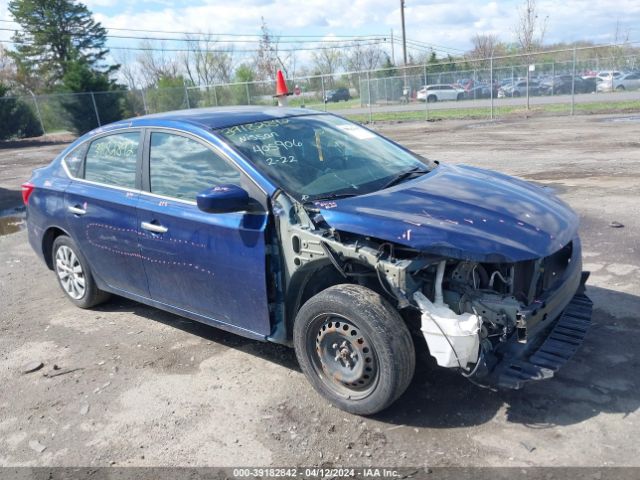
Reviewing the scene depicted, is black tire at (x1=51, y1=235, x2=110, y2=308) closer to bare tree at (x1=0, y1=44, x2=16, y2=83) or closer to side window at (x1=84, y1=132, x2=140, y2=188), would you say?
side window at (x1=84, y1=132, x2=140, y2=188)

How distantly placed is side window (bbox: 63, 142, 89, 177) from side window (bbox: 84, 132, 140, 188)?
0.10 m

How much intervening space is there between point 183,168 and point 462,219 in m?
2.03

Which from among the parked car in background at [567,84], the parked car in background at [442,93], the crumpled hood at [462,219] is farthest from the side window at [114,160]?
the parked car in background at [442,93]

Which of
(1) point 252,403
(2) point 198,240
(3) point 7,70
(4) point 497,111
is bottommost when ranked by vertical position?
(4) point 497,111

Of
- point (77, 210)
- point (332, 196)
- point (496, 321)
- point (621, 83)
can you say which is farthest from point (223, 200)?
point (621, 83)

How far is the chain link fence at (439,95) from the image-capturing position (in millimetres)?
25406

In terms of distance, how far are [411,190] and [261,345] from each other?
170cm

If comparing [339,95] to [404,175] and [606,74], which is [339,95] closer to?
[606,74]

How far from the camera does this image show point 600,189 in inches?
329

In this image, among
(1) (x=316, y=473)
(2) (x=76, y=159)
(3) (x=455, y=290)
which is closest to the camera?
(1) (x=316, y=473)

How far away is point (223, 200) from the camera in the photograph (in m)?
3.43

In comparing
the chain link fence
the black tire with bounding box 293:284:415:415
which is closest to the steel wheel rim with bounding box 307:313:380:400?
the black tire with bounding box 293:284:415:415

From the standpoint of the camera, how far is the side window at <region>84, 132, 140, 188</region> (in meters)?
4.48

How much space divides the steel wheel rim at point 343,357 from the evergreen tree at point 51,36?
142ft
